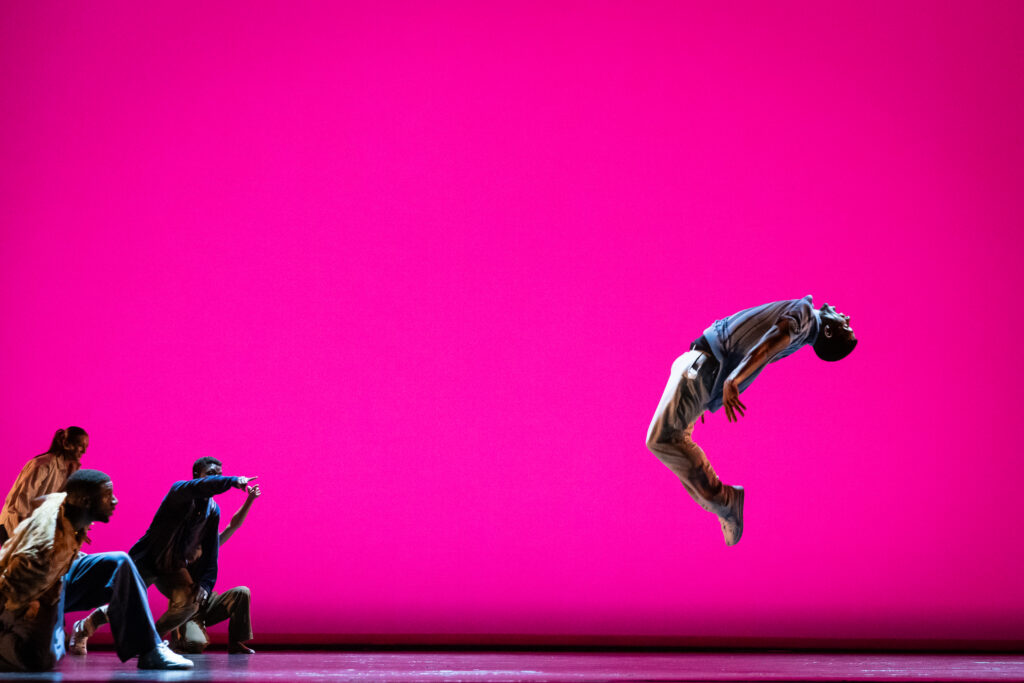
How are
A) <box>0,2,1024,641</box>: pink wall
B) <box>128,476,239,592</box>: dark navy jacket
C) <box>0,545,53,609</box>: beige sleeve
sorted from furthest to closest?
<box>0,2,1024,641</box>: pink wall
<box>128,476,239,592</box>: dark navy jacket
<box>0,545,53,609</box>: beige sleeve

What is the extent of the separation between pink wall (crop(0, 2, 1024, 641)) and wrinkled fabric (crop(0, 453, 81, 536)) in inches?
37.4

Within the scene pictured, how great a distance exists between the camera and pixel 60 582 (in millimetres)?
3771

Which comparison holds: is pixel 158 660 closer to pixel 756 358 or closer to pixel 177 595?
pixel 177 595

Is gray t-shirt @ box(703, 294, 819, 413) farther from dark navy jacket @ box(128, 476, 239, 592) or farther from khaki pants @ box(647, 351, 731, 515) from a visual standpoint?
dark navy jacket @ box(128, 476, 239, 592)

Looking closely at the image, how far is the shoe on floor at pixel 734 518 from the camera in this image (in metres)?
4.91

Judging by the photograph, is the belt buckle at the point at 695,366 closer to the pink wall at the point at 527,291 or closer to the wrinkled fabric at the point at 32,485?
the pink wall at the point at 527,291

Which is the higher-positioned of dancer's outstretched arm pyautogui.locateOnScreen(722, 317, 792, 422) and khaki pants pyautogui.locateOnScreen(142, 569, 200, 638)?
dancer's outstretched arm pyautogui.locateOnScreen(722, 317, 792, 422)

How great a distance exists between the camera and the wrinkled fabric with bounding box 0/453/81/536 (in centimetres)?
559

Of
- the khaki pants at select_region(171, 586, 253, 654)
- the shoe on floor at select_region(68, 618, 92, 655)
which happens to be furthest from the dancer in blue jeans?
the shoe on floor at select_region(68, 618, 92, 655)

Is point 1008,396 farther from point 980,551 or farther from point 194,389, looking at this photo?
point 194,389

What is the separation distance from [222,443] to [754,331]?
132 inches

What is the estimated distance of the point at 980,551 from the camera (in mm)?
6605

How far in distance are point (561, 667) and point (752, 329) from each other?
1560 mm

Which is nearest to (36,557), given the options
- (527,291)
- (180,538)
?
(180,538)
